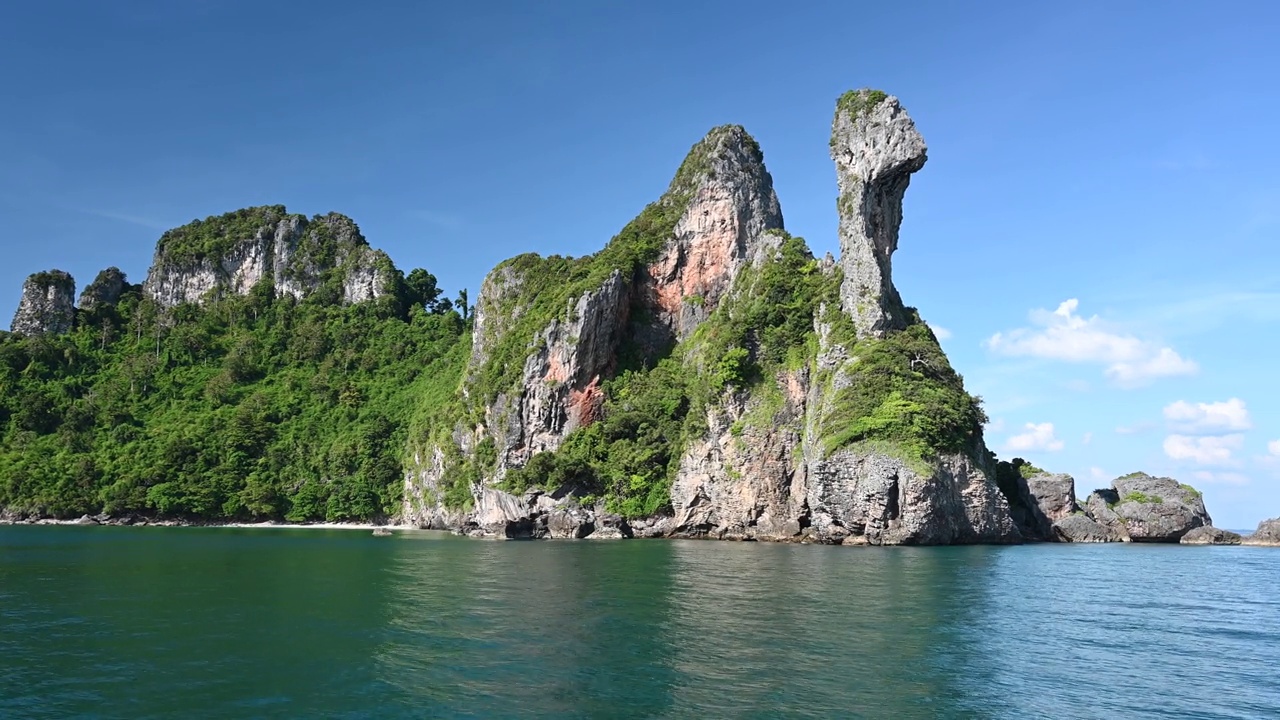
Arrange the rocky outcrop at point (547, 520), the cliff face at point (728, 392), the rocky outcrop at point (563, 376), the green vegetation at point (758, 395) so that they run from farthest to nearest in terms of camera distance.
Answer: the rocky outcrop at point (563, 376) < the rocky outcrop at point (547, 520) < the cliff face at point (728, 392) < the green vegetation at point (758, 395)

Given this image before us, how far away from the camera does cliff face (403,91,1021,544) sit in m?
59.8

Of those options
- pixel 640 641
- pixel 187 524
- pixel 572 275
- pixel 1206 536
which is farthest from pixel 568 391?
pixel 640 641

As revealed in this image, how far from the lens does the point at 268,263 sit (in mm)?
153375

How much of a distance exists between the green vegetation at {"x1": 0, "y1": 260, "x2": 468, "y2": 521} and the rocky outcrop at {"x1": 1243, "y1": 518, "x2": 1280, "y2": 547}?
9728 cm

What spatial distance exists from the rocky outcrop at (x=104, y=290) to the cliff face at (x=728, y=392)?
81.7 meters

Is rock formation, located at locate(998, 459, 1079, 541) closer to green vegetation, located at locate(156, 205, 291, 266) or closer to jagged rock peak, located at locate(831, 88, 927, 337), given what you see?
jagged rock peak, located at locate(831, 88, 927, 337)

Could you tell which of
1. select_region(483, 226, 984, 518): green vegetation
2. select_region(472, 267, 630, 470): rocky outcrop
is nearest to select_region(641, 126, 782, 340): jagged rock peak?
select_region(483, 226, 984, 518): green vegetation

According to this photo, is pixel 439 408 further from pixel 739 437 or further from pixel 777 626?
pixel 777 626

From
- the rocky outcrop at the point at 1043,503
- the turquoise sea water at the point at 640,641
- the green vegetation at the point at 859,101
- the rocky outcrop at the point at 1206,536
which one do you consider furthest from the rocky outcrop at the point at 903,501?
the green vegetation at the point at 859,101

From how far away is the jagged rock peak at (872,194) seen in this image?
220ft

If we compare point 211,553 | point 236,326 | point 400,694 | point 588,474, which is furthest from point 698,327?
point 236,326

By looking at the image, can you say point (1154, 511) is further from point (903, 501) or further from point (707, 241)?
point (707, 241)

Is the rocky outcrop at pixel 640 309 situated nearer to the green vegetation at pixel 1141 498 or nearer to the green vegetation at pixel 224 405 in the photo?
the green vegetation at pixel 224 405

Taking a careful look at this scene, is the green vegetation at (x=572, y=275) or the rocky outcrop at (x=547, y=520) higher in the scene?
the green vegetation at (x=572, y=275)
